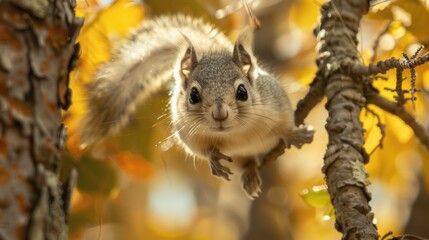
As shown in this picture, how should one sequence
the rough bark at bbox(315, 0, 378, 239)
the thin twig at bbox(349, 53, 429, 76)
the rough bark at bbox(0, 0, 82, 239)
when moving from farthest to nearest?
1. the rough bark at bbox(315, 0, 378, 239)
2. the thin twig at bbox(349, 53, 429, 76)
3. the rough bark at bbox(0, 0, 82, 239)

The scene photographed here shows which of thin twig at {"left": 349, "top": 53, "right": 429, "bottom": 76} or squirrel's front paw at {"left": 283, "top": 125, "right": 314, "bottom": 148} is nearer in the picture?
thin twig at {"left": 349, "top": 53, "right": 429, "bottom": 76}

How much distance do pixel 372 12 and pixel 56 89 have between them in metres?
1.72

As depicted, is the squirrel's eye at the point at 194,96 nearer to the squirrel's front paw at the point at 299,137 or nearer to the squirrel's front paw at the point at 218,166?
the squirrel's front paw at the point at 218,166

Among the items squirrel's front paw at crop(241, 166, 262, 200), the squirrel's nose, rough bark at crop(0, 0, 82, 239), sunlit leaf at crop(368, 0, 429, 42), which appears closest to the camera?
rough bark at crop(0, 0, 82, 239)

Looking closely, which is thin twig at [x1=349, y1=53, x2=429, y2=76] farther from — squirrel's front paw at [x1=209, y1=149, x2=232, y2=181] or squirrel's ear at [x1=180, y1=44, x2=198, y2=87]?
squirrel's ear at [x1=180, y1=44, x2=198, y2=87]

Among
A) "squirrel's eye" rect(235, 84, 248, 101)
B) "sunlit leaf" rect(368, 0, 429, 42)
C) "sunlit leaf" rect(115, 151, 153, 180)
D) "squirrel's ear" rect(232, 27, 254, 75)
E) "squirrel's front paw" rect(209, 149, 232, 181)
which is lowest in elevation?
"sunlit leaf" rect(115, 151, 153, 180)

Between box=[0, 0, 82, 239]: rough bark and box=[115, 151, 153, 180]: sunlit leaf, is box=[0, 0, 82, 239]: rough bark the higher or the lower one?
the higher one

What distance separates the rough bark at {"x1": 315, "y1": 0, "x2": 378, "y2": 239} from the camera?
85.0 inches

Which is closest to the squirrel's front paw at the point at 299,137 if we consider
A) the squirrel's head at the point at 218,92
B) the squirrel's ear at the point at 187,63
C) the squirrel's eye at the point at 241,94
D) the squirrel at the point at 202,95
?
the squirrel at the point at 202,95

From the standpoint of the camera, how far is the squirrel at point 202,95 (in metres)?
3.03

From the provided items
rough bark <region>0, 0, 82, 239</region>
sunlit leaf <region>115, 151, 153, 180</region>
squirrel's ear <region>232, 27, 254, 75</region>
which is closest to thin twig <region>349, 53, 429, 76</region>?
squirrel's ear <region>232, 27, 254, 75</region>

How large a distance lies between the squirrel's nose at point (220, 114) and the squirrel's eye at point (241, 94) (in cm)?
23

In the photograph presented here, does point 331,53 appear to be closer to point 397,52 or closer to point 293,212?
point 397,52

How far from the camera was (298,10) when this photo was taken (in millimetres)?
4305
